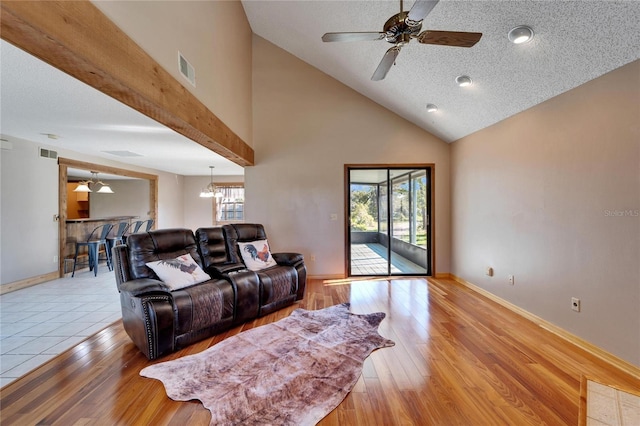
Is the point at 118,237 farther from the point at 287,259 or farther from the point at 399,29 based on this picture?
the point at 399,29

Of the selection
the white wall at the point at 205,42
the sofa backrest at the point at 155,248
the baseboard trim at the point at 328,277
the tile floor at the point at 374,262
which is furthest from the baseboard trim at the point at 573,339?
the white wall at the point at 205,42

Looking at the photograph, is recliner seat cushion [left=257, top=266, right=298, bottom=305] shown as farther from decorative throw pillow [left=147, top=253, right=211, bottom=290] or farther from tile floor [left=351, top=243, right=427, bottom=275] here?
tile floor [left=351, top=243, right=427, bottom=275]

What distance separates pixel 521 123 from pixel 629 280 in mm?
2003

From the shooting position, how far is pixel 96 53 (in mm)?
1449

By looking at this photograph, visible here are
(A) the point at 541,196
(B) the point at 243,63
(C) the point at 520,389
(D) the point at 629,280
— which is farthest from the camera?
(B) the point at 243,63

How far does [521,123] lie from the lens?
323 centimetres

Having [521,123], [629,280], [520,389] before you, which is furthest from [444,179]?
[520,389]

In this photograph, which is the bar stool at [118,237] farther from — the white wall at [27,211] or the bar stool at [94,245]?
the white wall at [27,211]

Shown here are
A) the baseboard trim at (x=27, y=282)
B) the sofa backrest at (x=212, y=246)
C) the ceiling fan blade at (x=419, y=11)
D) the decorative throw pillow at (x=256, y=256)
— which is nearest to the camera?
the ceiling fan blade at (x=419, y=11)

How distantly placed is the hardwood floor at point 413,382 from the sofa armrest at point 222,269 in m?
0.66

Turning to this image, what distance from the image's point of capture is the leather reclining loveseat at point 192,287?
2291 mm

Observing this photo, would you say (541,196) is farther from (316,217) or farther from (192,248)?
(192,248)

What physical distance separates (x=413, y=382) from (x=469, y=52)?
10.5 ft

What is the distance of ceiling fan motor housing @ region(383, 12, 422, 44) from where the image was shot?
191cm
